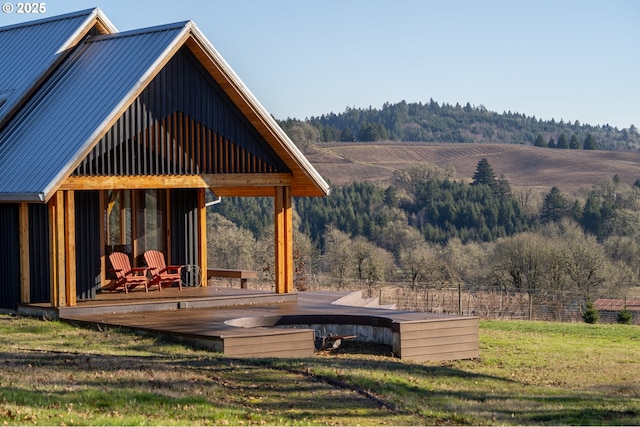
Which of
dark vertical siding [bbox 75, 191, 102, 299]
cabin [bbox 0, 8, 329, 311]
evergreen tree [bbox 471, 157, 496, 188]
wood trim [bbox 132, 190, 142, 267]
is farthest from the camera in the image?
evergreen tree [bbox 471, 157, 496, 188]

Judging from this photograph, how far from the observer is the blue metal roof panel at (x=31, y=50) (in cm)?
1817

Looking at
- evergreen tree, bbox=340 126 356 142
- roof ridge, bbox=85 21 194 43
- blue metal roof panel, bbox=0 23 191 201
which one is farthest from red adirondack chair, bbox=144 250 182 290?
evergreen tree, bbox=340 126 356 142

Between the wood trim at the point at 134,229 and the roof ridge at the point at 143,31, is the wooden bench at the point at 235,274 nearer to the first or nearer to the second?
the wood trim at the point at 134,229

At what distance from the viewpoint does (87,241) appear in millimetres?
17938

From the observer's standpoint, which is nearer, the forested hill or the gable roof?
the gable roof

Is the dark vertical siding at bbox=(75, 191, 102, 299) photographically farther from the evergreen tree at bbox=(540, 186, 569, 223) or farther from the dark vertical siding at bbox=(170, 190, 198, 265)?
the evergreen tree at bbox=(540, 186, 569, 223)

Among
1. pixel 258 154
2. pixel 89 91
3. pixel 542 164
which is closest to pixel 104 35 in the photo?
pixel 89 91

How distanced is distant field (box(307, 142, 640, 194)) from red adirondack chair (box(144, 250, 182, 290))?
7009 cm

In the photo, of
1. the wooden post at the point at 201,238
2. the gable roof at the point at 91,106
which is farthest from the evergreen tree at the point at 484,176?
the gable roof at the point at 91,106

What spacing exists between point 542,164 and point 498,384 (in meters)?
91.6

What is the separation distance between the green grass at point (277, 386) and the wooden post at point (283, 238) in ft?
11.7

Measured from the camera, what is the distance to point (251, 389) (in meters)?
11.2

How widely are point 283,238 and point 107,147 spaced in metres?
3.85

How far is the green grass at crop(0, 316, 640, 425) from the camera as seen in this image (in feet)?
31.8
